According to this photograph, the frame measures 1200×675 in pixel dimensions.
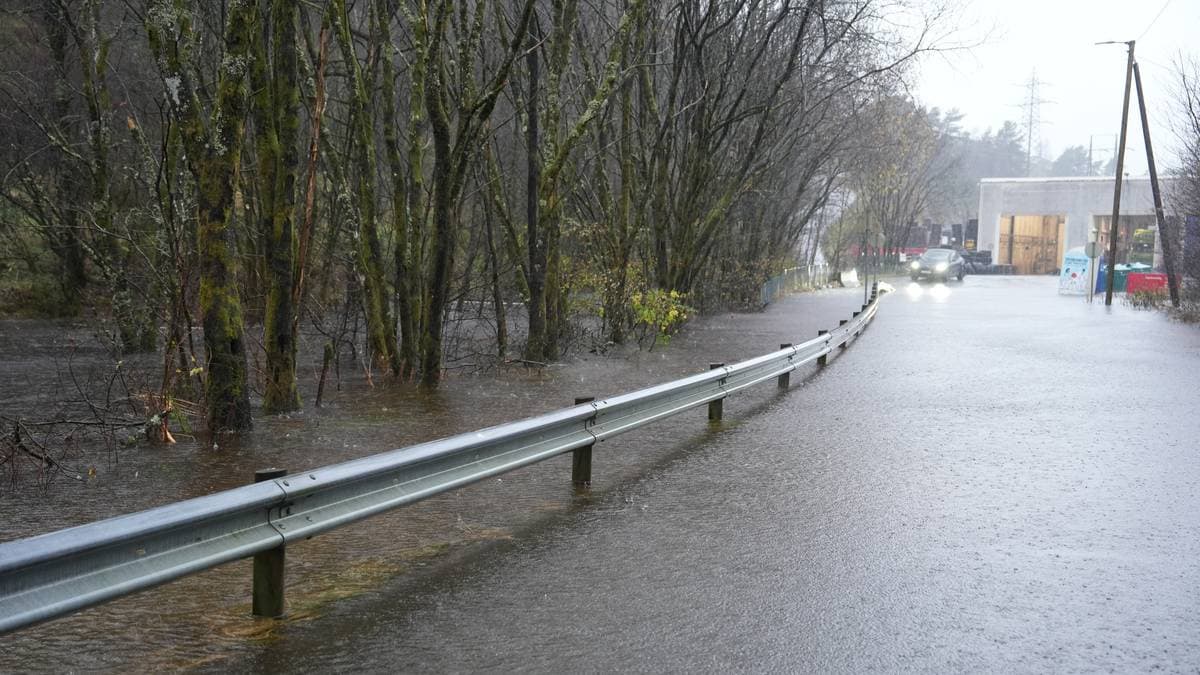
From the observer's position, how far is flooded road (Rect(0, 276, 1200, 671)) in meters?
4.73

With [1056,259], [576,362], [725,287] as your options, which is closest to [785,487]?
[576,362]

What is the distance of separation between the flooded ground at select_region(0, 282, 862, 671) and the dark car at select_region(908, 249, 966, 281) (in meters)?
50.7

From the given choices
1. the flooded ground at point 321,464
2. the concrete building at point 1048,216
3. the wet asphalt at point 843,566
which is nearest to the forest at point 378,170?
the flooded ground at point 321,464

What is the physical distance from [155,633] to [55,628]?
1.46 feet

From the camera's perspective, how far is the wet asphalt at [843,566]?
15.5 ft

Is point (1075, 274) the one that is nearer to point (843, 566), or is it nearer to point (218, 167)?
point (218, 167)

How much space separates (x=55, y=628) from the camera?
496 cm

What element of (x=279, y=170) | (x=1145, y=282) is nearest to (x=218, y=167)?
(x=279, y=170)

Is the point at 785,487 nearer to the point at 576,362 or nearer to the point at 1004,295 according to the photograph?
the point at 576,362

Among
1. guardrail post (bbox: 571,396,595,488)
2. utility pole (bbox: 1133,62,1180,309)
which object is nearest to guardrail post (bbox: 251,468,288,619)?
guardrail post (bbox: 571,396,595,488)

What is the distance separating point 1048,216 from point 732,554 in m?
82.9

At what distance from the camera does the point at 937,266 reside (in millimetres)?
64375

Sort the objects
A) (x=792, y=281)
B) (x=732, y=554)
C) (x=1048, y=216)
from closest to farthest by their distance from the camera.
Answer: (x=732, y=554) → (x=792, y=281) → (x=1048, y=216)

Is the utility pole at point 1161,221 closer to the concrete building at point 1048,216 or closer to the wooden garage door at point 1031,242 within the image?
the concrete building at point 1048,216
